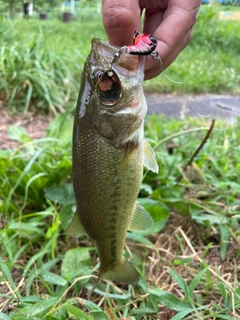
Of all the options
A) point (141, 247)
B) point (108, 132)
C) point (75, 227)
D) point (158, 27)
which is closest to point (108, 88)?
point (108, 132)

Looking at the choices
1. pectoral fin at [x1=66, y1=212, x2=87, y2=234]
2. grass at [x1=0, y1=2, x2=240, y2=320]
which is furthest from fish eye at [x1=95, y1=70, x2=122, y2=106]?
grass at [x1=0, y1=2, x2=240, y2=320]

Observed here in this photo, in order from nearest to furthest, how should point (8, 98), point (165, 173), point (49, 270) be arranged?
1. point (49, 270)
2. point (165, 173)
3. point (8, 98)

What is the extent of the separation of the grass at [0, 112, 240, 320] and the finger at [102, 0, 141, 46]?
3.09ft

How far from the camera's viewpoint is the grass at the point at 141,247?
1576 mm

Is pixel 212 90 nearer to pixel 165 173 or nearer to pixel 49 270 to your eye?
pixel 165 173

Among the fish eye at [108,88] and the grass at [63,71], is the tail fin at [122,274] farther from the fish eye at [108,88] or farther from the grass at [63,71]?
the grass at [63,71]

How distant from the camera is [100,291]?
1.69m

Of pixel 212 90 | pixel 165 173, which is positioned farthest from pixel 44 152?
pixel 212 90

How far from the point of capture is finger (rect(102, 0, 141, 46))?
1254mm

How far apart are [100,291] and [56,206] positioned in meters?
0.65

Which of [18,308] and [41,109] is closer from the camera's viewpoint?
[18,308]

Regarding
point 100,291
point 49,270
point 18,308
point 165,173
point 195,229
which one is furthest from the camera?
point 165,173

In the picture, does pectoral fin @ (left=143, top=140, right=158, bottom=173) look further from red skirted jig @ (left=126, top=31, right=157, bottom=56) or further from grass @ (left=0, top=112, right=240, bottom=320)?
grass @ (left=0, top=112, right=240, bottom=320)

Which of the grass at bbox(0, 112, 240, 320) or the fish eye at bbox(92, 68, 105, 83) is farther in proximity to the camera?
the grass at bbox(0, 112, 240, 320)
